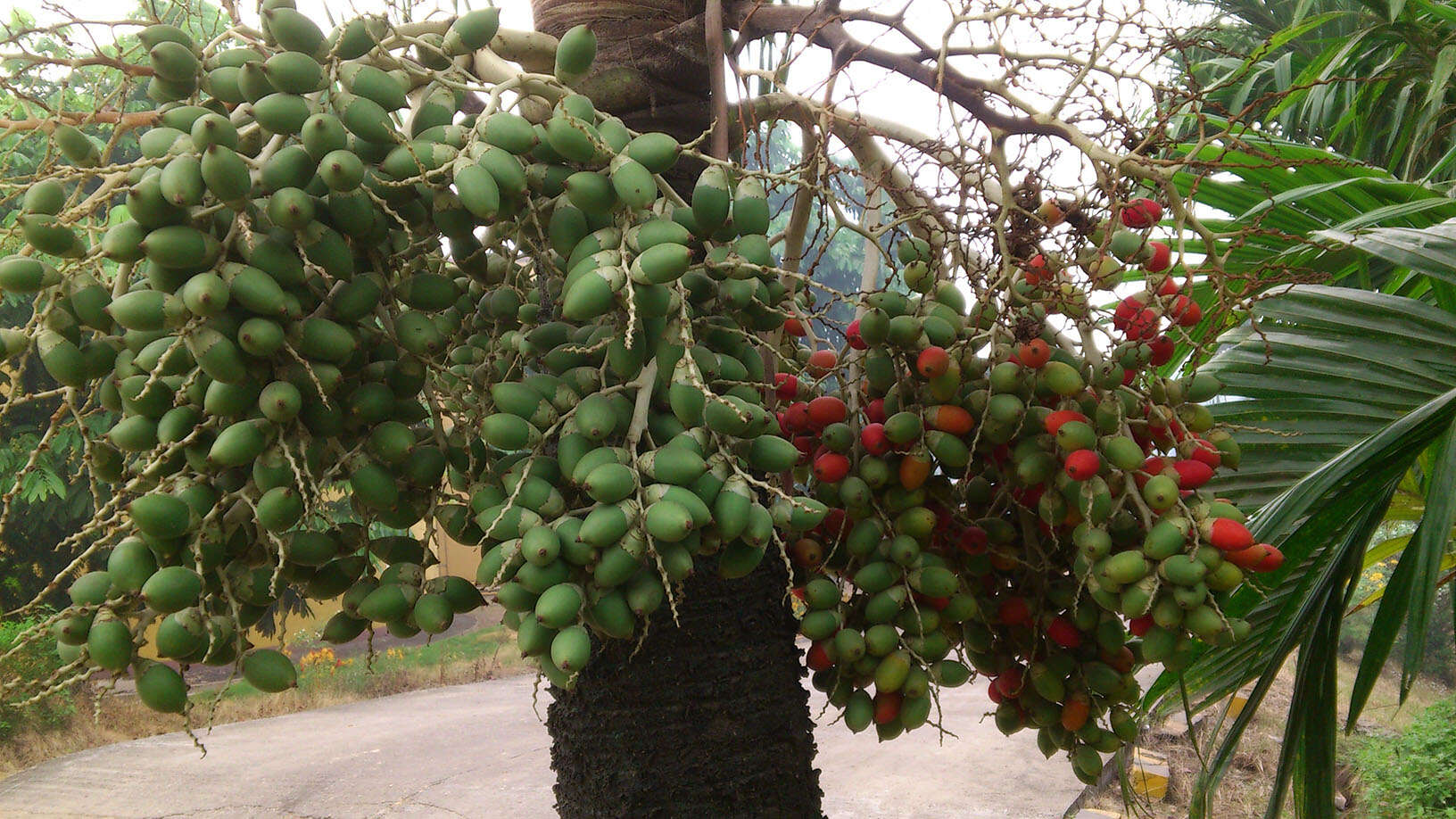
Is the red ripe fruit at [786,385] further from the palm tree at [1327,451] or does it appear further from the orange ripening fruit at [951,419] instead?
the palm tree at [1327,451]

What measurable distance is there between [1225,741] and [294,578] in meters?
1.47

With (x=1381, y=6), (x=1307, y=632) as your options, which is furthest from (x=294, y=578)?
(x=1381, y=6)

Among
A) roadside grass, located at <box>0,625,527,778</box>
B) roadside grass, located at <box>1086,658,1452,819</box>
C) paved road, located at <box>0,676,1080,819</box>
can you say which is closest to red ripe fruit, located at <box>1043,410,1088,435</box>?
roadside grass, located at <box>1086,658,1452,819</box>

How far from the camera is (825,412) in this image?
1139 millimetres

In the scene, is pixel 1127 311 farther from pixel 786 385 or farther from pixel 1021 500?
pixel 786 385

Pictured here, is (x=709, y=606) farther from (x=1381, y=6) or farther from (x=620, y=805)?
(x=1381, y=6)

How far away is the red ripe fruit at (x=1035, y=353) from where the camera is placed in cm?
103

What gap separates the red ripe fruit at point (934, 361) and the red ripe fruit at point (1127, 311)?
0.18 m

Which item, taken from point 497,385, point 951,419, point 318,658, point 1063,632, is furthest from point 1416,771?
point 318,658

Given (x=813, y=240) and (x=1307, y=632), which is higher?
(x=813, y=240)

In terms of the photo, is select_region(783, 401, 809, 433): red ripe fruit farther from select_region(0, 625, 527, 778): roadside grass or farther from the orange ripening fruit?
select_region(0, 625, 527, 778): roadside grass

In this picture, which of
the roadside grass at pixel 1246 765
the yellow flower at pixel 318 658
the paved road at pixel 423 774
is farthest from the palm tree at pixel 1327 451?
the yellow flower at pixel 318 658

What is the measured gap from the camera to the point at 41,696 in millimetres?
780

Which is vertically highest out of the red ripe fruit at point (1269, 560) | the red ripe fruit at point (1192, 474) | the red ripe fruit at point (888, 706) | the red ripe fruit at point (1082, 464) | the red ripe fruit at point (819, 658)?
the red ripe fruit at point (1082, 464)
